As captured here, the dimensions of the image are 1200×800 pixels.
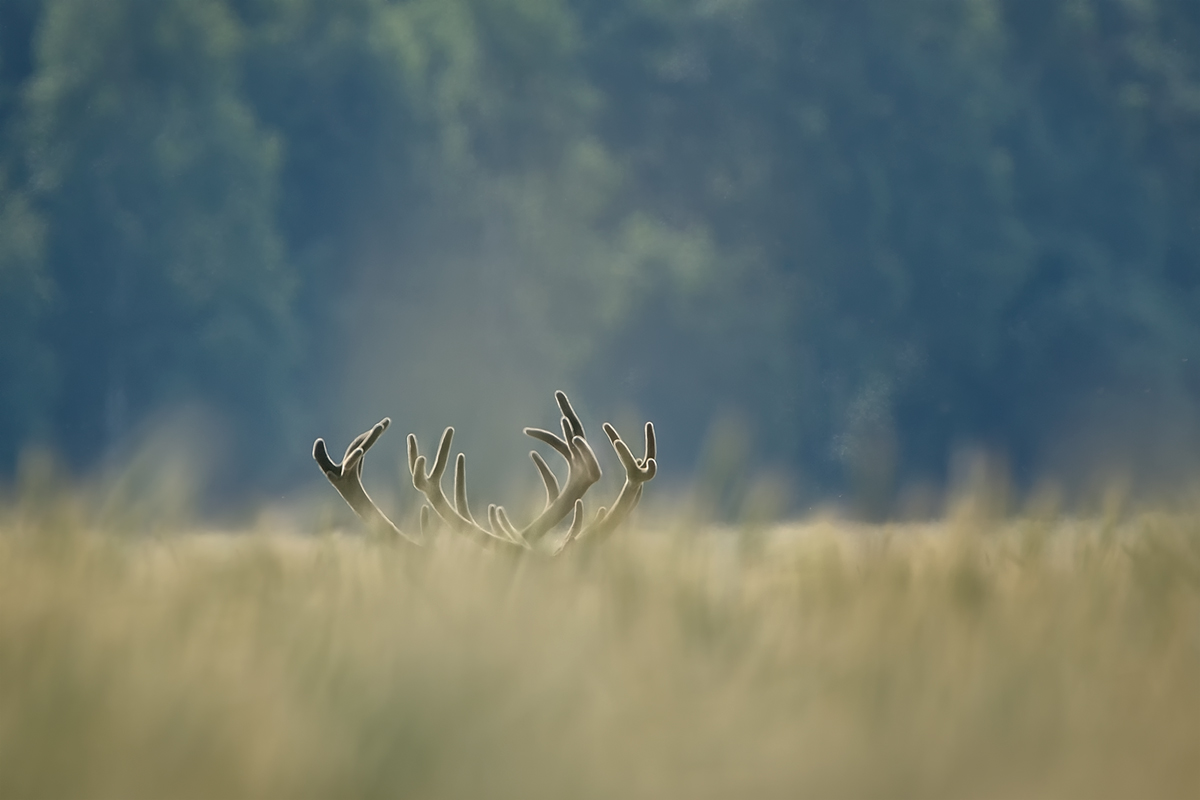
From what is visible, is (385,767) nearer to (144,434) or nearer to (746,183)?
(144,434)

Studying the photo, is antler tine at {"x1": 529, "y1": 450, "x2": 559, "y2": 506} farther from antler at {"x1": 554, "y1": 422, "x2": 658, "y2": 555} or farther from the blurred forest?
the blurred forest

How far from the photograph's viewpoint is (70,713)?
187 centimetres

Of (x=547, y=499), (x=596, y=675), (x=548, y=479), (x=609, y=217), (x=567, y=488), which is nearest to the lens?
(x=596, y=675)

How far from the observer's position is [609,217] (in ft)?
65.0

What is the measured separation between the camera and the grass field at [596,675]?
1.78m

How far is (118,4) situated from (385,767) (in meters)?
18.5

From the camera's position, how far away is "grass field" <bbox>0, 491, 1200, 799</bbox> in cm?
178

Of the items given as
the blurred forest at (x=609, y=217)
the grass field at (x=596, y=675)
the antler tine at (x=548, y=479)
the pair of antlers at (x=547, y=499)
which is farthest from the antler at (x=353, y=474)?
the blurred forest at (x=609, y=217)

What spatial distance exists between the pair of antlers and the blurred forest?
13402 millimetres

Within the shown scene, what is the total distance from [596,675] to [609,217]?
1808 centimetres

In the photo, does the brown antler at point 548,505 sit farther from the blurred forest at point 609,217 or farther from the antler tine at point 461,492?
the blurred forest at point 609,217

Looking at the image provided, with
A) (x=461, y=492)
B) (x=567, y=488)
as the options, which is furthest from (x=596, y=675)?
(x=461, y=492)

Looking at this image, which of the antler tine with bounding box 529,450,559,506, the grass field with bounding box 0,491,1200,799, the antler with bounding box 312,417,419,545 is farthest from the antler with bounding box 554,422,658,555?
the grass field with bounding box 0,491,1200,799

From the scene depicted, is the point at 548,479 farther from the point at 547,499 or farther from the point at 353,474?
the point at 353,474
